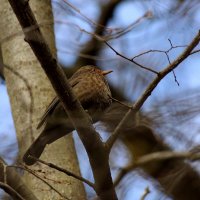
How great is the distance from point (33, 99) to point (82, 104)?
0.33m

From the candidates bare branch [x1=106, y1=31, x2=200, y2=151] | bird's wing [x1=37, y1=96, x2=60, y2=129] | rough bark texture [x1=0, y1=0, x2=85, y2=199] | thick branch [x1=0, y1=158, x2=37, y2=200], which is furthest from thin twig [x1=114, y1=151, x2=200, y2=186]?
bird's wing [x1=37, y1=96, x2=60, y2=129]

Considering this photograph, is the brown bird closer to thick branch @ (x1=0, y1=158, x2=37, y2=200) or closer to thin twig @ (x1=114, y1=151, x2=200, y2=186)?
thick branch @ (x1=0, y1=158, x2=37, y2=200)

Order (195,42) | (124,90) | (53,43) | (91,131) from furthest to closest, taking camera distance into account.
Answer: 1. (124,90)
2. (53,43)
3. (91,131)
4. (195,42)

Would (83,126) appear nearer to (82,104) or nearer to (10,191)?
(10,191)

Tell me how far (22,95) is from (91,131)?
1084 millimetres

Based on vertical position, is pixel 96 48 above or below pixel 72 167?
above

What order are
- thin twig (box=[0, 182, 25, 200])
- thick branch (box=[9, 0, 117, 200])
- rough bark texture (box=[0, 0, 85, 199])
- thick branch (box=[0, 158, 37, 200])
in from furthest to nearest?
rough bark texture (box=[0, 0, 85, 199]), thick branch (box=[9, 0, 117, 200]), thick branch (box=[0, 158, 37, 200]), thin twig (box=[0, 182, 25, 200])

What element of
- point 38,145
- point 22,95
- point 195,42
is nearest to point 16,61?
point 22,95

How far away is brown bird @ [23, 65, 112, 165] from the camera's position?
12.3ft

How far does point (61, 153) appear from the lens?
12.6 ft

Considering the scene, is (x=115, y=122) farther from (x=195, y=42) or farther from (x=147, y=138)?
(x=147, y=138)

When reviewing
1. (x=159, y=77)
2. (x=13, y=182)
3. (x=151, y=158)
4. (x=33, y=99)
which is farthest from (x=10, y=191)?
(x=33, y=99)

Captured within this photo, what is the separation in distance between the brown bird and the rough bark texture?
0.24 ft

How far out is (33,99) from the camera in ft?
13.1
